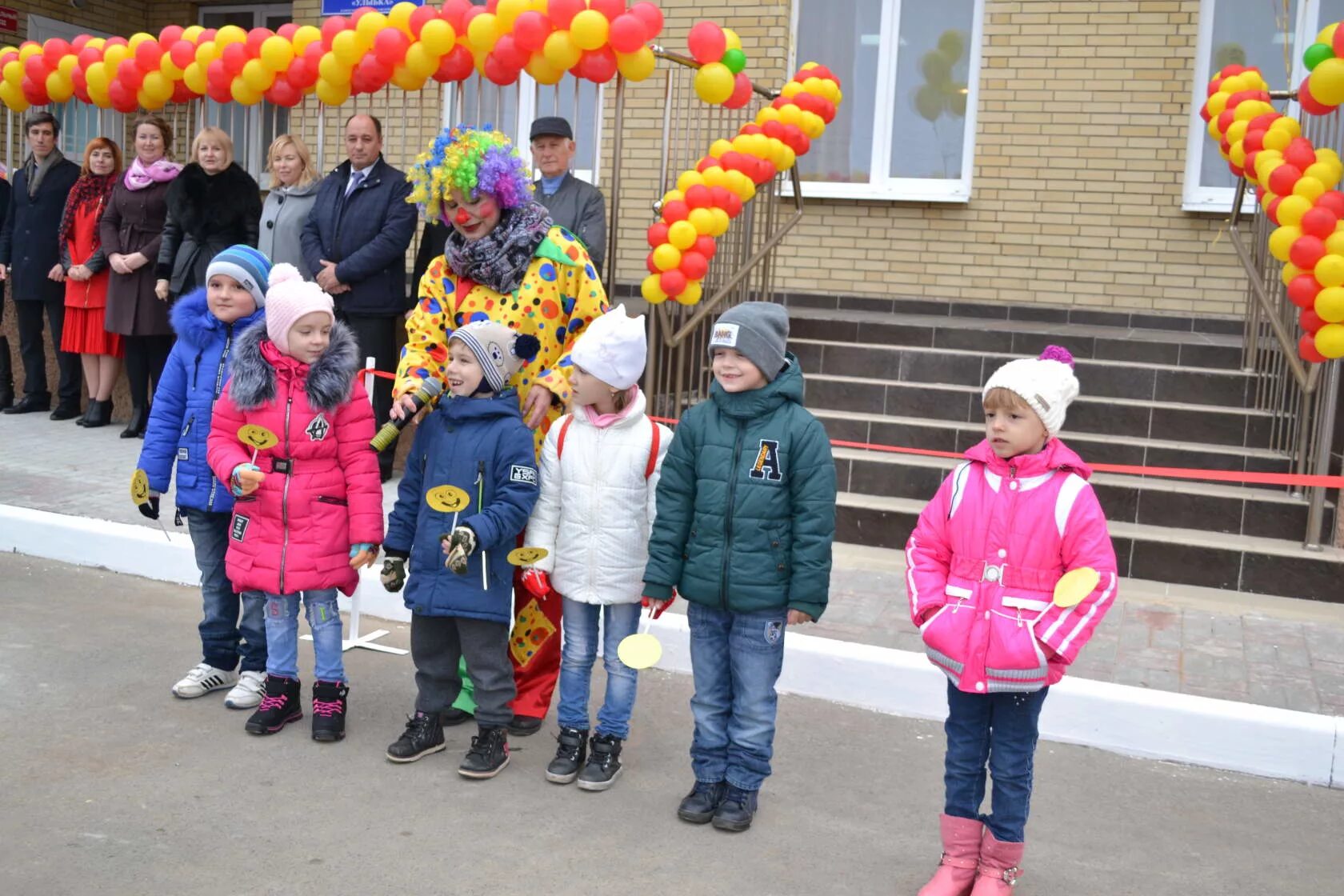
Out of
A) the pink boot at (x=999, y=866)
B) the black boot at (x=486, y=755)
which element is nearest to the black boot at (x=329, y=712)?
the black boot at (x=486, y=755)

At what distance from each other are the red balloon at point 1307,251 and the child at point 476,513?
12.2 ft

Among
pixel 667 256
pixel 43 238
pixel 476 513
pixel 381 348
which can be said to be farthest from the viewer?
pixel 43 238

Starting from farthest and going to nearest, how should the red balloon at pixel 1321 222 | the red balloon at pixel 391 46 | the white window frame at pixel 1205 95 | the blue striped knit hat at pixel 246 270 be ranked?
the white window frame at pixel 1205 95 → the red balloon at pixel 391 46 → the red balloon at pixel 1321 222 → the blue striped knit hat at pixel 246 270

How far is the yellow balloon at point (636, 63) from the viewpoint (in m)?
6.93

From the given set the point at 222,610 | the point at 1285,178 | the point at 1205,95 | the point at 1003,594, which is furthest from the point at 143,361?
the point at 1205,95

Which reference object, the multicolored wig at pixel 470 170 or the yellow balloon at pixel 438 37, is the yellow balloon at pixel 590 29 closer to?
the yellow balloon at pixel 438 37

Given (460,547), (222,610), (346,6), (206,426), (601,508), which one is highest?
(346,6)

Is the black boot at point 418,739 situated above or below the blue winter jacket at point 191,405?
below

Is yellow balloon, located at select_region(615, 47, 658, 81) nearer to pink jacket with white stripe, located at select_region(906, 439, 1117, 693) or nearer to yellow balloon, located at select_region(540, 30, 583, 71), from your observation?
yellow balloon, located at select_region(540, 30, 583, 71)

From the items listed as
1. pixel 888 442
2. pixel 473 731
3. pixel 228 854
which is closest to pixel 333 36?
pixel 888 442

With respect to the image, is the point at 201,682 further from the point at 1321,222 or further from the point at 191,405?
the point at 1321,222

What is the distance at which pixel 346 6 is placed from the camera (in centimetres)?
1157

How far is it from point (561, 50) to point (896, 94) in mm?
4128

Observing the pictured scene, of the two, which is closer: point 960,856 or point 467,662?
point 960,856
